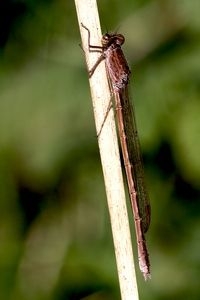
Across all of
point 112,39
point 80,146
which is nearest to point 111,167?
point 112,39

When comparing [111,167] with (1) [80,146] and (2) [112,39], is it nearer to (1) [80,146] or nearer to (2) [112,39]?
(2) [112,39]

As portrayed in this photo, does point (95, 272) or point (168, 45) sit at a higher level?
point (168, 45)

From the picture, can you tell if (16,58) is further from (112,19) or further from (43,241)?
(43,241)

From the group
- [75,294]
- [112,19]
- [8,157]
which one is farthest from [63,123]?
[75,294]

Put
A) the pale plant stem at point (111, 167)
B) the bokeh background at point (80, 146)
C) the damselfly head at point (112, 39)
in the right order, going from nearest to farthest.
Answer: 1. the pale plant stem at point (111, 167)
2. the damselfly head at point (112, 39)
3. the bokeh background at point (80, 146)

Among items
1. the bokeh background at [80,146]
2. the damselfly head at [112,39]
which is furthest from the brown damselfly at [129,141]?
the bokeh background at [80,146]

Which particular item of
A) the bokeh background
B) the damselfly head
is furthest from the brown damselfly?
the bokeh background

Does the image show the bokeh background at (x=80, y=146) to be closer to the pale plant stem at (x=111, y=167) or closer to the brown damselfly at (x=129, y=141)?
the brown damselfly at (x=129, y=141)
